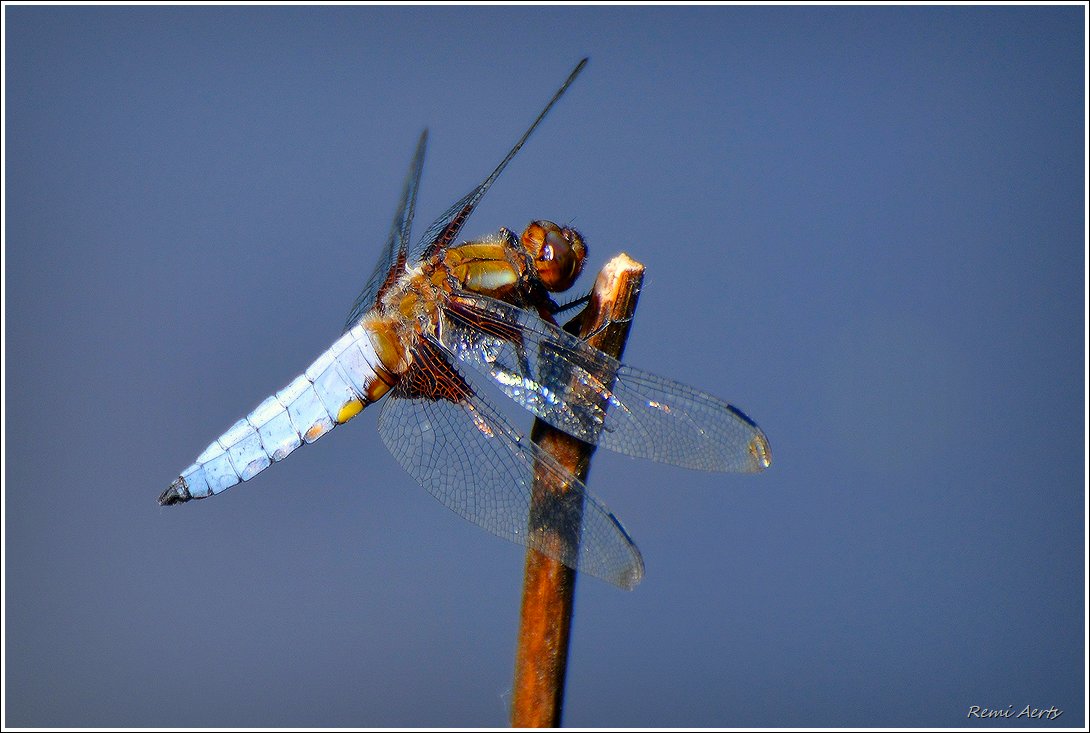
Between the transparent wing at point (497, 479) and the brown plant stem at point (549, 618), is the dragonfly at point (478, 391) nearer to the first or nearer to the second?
the transparent wing at point (497, 479)

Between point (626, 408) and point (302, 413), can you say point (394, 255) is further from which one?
point (626, 408)

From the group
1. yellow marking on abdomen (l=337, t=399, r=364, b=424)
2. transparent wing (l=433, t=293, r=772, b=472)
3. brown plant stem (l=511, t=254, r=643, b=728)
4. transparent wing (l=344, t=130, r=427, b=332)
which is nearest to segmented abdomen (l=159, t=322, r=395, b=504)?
yellow marking on abdomen (l=337, t=399, r=364, b=424)

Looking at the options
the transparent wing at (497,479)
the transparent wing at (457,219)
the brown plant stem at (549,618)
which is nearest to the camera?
the brown plant stem at (549,618)

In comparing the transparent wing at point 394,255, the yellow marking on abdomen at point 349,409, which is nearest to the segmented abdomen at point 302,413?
the yellow marking on abdomen at point 349,409

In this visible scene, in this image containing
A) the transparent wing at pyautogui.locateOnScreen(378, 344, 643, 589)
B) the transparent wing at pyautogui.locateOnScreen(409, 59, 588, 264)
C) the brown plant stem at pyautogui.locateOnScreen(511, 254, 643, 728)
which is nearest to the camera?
the brown plant stem at pyautogui.locateOnScreen(511, 254, 643, 728)

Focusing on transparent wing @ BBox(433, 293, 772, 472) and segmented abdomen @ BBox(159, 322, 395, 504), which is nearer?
transparent wing @ BBox(433, 293, 772, 472)

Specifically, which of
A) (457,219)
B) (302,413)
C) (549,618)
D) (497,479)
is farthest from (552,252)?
(549,618)

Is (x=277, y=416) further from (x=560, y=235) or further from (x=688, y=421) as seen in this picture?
(x=688, y=421)

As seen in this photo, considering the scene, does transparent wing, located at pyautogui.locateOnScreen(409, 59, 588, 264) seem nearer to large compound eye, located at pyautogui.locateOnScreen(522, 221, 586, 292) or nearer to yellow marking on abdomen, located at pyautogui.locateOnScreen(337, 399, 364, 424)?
large compound eye, located at pyautogui.locateOnScreen(522, 221, 586, 292)
